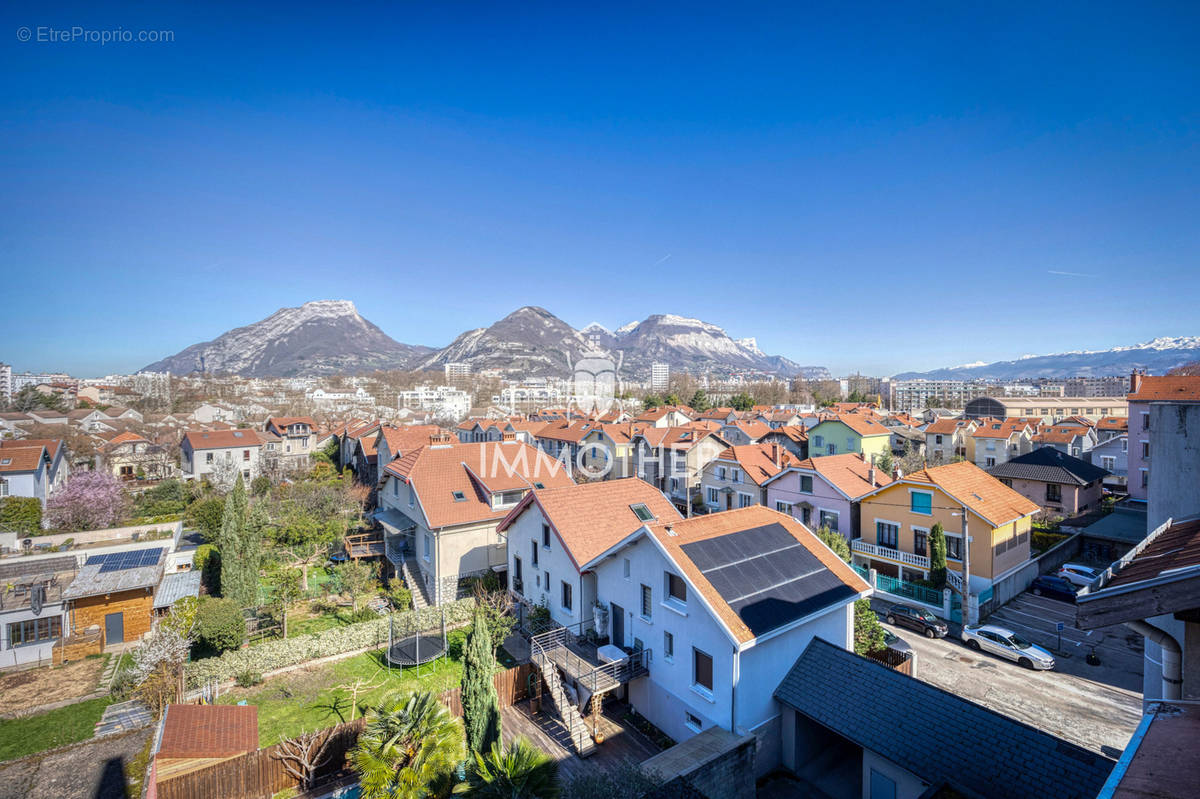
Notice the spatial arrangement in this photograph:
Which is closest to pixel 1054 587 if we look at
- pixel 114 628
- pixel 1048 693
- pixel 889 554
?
pixel 889 554

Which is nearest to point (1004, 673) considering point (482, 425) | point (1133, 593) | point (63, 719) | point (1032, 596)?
point (1032, 596)

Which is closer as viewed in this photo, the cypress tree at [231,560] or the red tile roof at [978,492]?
the cypress tree at [231,560]

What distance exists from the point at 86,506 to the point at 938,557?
46193 millimetres

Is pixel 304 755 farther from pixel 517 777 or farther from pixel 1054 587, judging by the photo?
pixel 1054 587

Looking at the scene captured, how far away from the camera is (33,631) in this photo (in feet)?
58.7

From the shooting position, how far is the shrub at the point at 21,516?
89.7 feet

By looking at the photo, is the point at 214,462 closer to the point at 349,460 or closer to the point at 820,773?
the point at 349,460

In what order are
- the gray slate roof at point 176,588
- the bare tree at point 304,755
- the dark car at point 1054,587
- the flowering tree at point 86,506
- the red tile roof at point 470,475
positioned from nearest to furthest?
the bare tree at point 304,755 → the gray slate roof at point 176,588 → the dark car at point 1054,587 → the red tile roof at point 470,475 → the flowering tree at point 86,506

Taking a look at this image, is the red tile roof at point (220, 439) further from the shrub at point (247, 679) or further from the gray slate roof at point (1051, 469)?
the gray slate roof at point (1051, 469)

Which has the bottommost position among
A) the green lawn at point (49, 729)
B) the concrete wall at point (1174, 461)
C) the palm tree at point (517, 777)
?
the green lawn at point (49, 729)

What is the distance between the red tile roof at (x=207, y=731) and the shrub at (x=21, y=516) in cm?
2681

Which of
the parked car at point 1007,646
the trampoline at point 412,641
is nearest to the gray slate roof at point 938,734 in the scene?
the parked car at point 1007,646

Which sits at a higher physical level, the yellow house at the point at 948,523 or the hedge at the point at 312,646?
the yellow house at the point at 948,523

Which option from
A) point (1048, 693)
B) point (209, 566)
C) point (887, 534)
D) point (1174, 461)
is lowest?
point (1048, 693)
